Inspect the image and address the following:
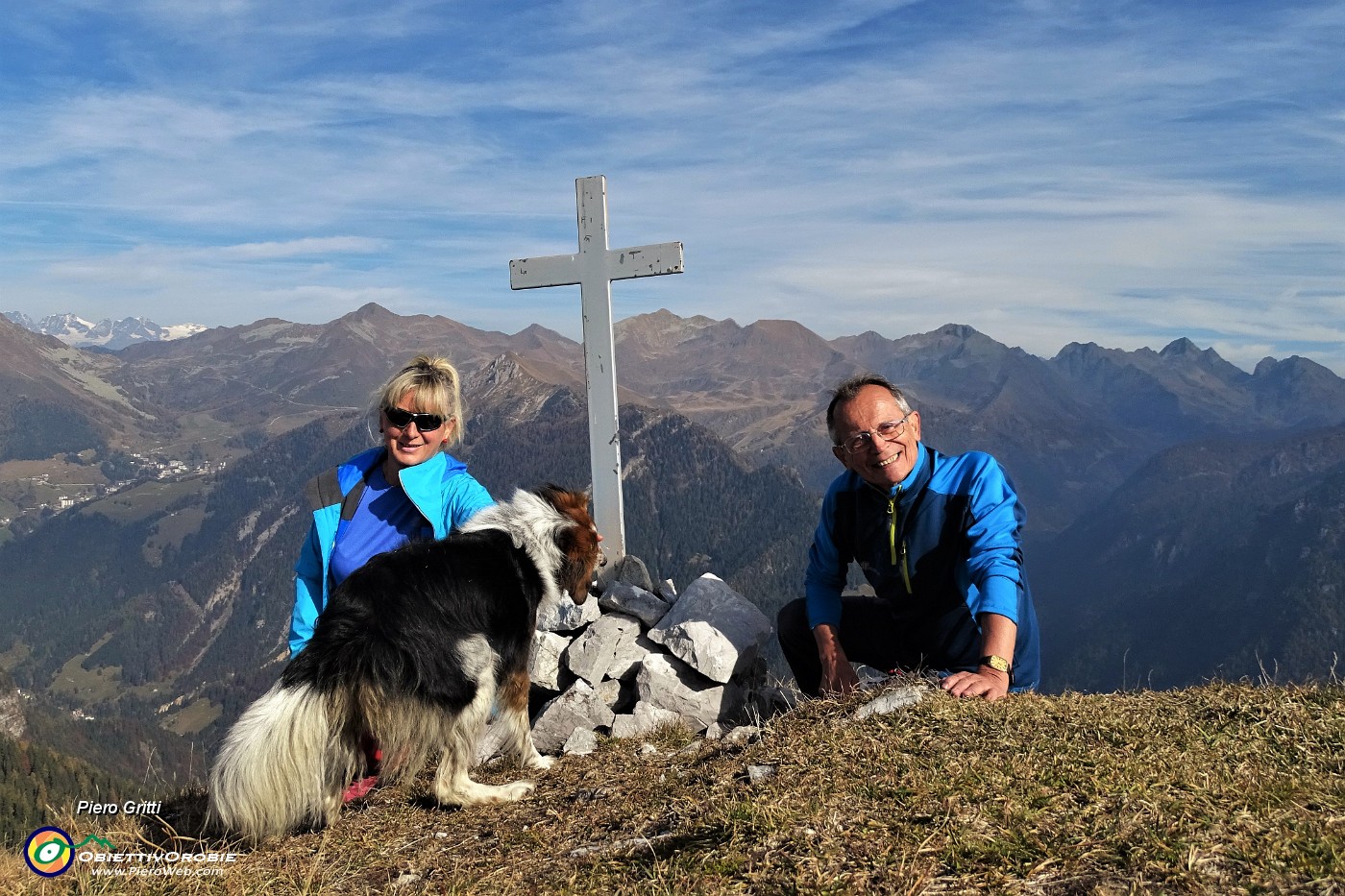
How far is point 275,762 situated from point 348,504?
1922 millimetres

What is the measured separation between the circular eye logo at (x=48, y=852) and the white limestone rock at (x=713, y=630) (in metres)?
4.79

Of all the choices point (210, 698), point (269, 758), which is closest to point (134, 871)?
point (269, 758)

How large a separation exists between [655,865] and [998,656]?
8.67 feet

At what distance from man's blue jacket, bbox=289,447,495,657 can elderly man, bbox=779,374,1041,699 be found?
2.51 meters

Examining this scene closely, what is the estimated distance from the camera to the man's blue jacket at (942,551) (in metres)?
5.54

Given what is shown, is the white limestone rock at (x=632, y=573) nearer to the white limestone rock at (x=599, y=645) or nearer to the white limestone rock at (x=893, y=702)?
the white limestone rock at (x=599, y=645)

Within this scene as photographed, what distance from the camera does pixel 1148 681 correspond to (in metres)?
5.96

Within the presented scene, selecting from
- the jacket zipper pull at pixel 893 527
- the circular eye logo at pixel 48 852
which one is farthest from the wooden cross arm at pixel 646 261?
the circular eye logo at pixel 48 852

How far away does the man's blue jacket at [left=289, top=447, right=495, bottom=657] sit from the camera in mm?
5848

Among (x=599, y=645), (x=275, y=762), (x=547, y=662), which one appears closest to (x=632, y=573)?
(x=599, y=645)

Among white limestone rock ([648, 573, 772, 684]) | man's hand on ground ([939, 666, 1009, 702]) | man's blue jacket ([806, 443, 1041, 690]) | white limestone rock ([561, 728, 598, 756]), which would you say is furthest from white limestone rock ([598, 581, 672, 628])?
man's hand on ground ([939, 666, 1009, 702])

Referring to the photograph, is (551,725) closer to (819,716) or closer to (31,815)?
(819,716)

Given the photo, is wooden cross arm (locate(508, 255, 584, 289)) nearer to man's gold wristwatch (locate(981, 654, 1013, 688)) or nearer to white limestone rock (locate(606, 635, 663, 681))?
white limestone rock (locate(606, 635, 663, 681))

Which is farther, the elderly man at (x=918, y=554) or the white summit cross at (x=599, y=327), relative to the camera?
the white summit cross at (x=599, y=327)
